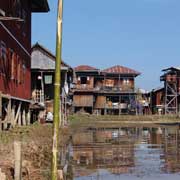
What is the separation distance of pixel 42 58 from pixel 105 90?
33890 millimetres

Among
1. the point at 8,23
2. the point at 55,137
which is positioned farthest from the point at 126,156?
the point at 55,137

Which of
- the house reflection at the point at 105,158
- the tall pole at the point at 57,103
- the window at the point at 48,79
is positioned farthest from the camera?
the window at the point at 48,79

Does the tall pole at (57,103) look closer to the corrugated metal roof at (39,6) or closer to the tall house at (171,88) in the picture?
the corrugated metal roof at (39,6)

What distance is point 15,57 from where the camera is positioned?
933 inches

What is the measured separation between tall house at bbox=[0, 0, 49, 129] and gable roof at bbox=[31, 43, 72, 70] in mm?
10136

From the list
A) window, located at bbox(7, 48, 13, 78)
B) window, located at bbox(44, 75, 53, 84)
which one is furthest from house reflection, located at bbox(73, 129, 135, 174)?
window, located at bbox(44, 75, 53, 84)

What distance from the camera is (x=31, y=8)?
3005cm

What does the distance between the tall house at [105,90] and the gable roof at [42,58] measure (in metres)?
29.2

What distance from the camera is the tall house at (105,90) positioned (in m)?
72.3

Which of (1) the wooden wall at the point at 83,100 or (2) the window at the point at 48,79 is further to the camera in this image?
(1) the wooden wall at the point at 83,100

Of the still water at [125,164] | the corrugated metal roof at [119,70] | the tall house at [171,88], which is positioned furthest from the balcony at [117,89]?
the still water at [125,164]

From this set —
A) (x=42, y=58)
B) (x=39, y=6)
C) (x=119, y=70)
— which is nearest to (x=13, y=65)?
(x=39, y=6)

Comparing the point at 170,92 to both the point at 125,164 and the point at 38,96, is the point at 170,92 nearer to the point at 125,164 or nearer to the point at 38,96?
the point at 38,96

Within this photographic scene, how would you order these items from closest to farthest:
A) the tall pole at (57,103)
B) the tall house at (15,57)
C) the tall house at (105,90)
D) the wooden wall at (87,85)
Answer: the tall pole at (57,103), the tall house at (15,57), the tall house at (105,90), the wooden wall at (87,85)
